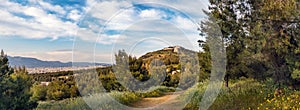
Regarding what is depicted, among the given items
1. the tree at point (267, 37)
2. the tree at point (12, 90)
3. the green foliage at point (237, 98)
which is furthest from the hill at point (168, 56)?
the tree at point (12, 90)

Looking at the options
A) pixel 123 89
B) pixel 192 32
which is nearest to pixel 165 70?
pixel 123 89

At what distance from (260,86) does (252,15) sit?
245cm

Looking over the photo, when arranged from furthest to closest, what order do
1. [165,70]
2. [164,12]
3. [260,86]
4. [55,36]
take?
→ [165,70] → [55,36] → [260,86] → [164,12]

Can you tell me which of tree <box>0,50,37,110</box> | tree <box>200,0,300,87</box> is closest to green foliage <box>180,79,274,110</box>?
tree <box>200,0,300,87</box>

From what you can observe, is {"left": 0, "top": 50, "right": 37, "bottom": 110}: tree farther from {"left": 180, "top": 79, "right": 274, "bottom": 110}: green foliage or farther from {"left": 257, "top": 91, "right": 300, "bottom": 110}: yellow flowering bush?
{"left": 257, "top": 91, "right": 300, "bottom": 110}: yellow flowering bush

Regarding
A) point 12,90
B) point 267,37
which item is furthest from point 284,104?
point 12,90

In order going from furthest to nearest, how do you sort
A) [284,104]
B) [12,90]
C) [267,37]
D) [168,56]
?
[168,56]
[267,37]
[12,90]
[284,104]

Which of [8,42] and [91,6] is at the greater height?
[91,6]

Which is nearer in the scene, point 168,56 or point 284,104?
point 284,104

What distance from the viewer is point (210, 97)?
9.87 metres

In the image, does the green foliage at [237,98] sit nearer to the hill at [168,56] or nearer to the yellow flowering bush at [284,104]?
the yellow flowering bush at [284,104]

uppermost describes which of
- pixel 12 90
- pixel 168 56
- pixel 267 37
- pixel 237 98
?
pixel 267 37

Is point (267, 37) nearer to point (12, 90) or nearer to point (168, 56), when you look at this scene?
point (168, 56)

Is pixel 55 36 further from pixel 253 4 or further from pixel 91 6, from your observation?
pixel 253 4
